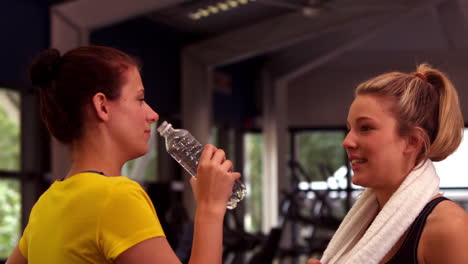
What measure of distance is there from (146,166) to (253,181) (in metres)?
3.21

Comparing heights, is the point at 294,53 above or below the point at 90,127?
above

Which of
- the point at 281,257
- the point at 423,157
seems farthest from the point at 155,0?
the point at 423,157

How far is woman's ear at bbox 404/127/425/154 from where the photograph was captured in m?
1.69

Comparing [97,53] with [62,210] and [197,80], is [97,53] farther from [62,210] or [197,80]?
[197,80]

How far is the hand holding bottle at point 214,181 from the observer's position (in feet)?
4.56

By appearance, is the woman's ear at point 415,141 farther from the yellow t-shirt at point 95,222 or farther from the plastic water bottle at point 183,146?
the yellow t-shirt at point 95,222

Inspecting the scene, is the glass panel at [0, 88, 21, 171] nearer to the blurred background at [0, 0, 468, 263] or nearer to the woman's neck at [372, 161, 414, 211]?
the blurred background at [0, 0, 468, 263]

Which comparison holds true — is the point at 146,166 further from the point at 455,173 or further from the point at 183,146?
the point at 183,146

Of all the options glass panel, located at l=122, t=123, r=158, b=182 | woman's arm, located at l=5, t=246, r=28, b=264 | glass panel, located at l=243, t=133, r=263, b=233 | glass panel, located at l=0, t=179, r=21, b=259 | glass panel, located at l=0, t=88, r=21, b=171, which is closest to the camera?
woman's arm, located at l=5, t=246, r=28, b=264

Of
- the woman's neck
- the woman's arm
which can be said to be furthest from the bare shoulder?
the woman's arm

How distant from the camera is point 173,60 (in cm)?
993

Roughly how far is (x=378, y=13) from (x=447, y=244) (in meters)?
7.86

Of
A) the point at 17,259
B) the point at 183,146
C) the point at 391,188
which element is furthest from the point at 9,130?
the point at 391,188

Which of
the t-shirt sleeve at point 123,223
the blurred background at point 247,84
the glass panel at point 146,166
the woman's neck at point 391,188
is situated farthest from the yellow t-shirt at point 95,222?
the glass panel at point 146,166
